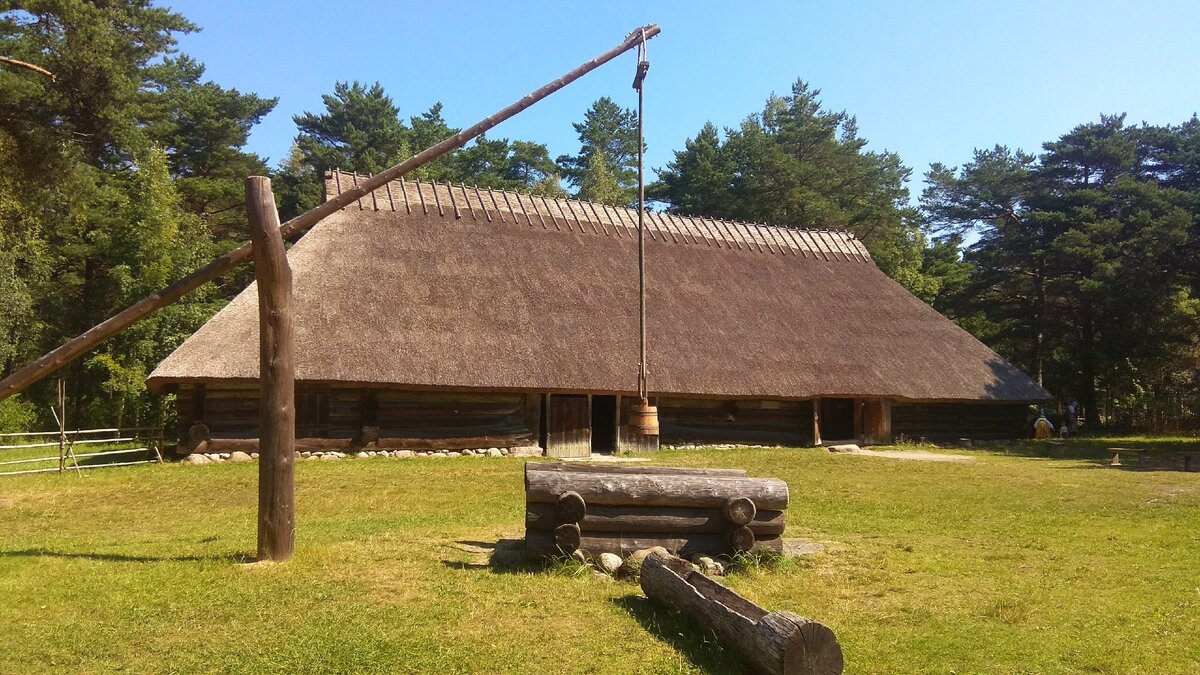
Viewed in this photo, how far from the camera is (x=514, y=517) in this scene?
11.4 m

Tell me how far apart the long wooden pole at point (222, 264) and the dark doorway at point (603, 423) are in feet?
49.2

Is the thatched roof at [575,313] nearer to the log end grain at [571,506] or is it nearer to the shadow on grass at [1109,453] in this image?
the shadow on grass at [1109,453]

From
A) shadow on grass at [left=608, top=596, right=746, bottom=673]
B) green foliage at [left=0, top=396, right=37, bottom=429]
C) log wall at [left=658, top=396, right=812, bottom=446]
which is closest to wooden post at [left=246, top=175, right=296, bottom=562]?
shadow on grass at [left=608, top=596, right=746, bottom=673]

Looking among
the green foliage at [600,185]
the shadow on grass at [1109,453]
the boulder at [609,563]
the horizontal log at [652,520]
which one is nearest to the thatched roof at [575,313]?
the shadow on grass at [1109,453]

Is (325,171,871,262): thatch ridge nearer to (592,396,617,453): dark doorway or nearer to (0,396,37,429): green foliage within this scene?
(592,396,617,453): dark doorway

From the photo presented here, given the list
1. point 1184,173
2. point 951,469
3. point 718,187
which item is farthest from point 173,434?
point 1184,173

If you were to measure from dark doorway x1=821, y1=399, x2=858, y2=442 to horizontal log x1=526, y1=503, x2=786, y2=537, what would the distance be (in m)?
20.5

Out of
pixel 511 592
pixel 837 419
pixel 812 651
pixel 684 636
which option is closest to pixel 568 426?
pixel 837 419

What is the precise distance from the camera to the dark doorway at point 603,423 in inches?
960

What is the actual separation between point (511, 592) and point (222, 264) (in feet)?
14.2

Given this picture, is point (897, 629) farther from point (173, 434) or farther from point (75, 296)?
point (75, 296)

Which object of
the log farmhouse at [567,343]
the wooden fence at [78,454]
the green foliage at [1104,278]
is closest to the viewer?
the wooden fence at [78,454]

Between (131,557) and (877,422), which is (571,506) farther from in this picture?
(877,422)

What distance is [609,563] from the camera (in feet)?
26.3
